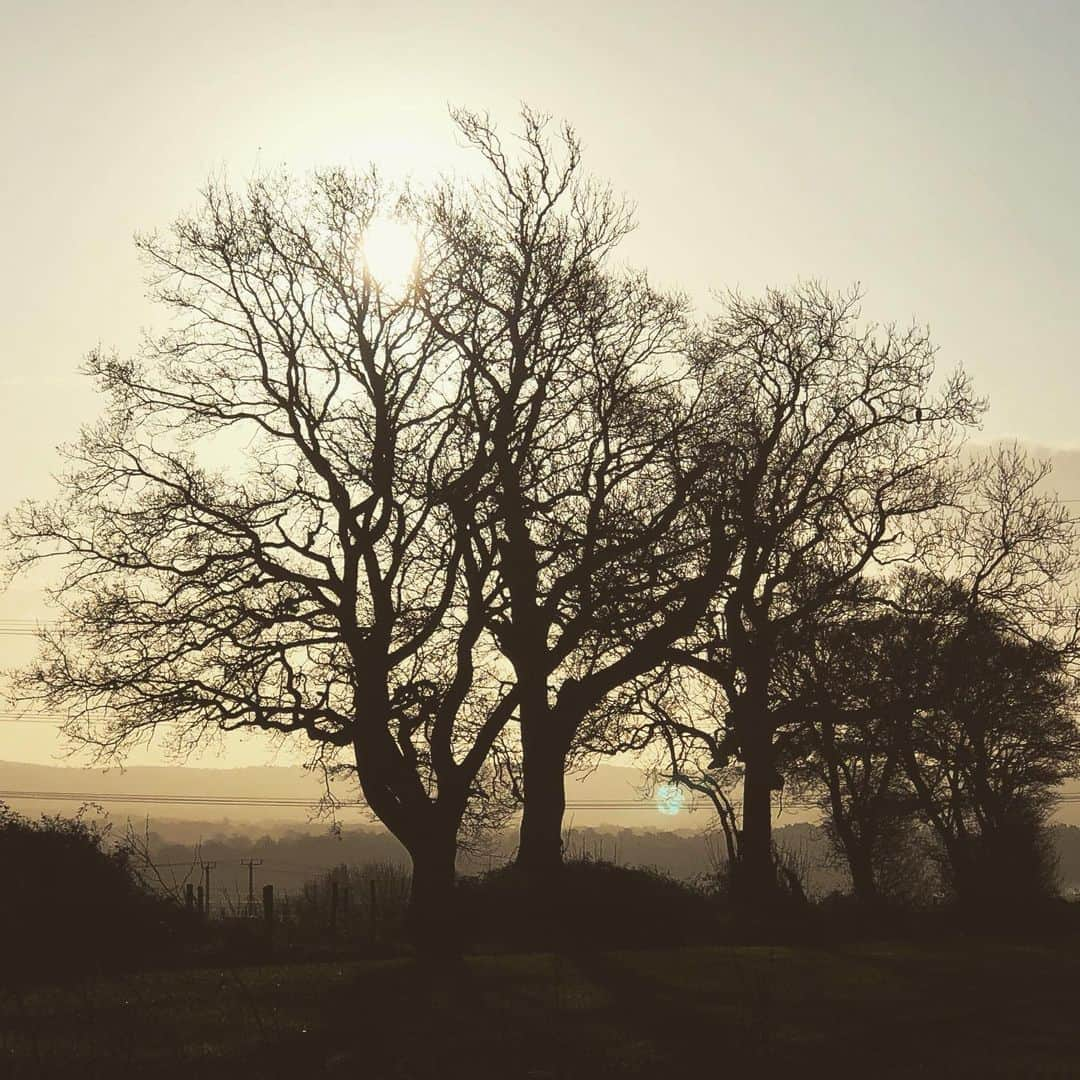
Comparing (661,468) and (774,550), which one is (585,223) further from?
(774,550)

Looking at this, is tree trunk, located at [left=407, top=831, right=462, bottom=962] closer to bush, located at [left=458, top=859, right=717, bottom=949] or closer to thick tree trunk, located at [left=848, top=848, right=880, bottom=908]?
bush, located at [left=458, top=859, right=717, bottom=949]

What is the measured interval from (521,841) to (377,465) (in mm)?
10268

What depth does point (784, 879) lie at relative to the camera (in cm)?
3344

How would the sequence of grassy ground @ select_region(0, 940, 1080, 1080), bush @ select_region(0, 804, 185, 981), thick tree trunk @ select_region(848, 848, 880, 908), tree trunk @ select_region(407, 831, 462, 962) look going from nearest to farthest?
1. grassy ground @ select_region(0, 940, 1080, 1080)
2. bush @ select_region(0, 804, 185, 981)
3. tree trunk @ select_region(407, 831, 462, 962)
4. thick tree trunk @ select_region(848, 848, 880, 908)

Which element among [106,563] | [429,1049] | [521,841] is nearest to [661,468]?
[521,841]

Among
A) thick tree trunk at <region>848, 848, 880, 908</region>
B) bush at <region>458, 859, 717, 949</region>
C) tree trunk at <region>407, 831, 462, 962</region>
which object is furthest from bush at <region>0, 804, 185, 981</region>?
thick tree trunk at <region>848, 848, 880, 908</region>

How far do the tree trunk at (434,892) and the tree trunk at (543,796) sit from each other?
5444 mm

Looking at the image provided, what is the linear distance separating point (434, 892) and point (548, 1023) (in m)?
9.81

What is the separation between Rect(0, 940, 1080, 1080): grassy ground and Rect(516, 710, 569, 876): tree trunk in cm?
831

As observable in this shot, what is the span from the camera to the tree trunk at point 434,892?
23.7 m

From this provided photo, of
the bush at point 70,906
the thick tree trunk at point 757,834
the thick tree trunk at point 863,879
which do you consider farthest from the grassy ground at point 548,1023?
the thick tree trunk at point 863,879

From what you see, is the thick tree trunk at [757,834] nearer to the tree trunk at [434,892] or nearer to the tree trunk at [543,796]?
the tree trunk at [543,796]

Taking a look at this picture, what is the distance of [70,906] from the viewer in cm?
2178

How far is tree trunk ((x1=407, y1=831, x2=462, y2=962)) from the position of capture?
23.7 meters
